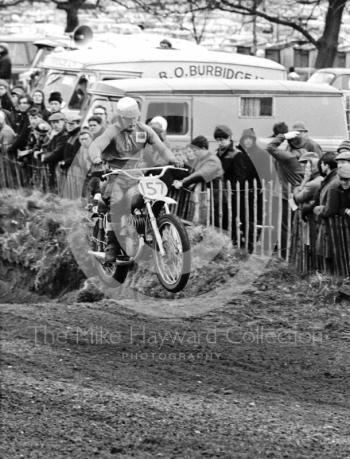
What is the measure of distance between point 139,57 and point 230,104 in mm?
3204

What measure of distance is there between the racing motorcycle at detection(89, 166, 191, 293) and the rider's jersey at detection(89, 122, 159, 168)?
0.73ft

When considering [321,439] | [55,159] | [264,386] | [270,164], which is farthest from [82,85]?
[321,439]

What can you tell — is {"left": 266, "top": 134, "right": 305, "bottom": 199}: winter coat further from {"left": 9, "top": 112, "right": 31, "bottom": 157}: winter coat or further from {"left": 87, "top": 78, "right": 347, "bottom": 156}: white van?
{"left": 9, "top": 112, "right": 31, "bottom": 157}: winter coat

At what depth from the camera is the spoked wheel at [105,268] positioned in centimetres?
1036

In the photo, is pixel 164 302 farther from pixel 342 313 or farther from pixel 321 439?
pixel 321 439

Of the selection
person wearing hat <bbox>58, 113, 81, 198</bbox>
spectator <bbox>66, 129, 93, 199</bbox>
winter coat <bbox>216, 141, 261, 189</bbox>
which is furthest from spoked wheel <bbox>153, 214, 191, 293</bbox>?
person wearing hat <bbox>58, 113, 81, 198</bbox>

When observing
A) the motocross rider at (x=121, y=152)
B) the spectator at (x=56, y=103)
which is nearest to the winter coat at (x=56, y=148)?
the spectator at (x=56, y=103)

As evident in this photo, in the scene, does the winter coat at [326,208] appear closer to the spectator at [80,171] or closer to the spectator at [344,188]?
the spectator at [344,188]

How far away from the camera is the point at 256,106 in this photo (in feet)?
48.5

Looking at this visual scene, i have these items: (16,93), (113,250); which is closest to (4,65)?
(16,93)

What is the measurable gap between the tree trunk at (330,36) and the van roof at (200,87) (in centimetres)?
762

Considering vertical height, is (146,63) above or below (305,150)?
above

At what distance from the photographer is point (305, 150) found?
11781 mm

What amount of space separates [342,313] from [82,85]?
9.43m
